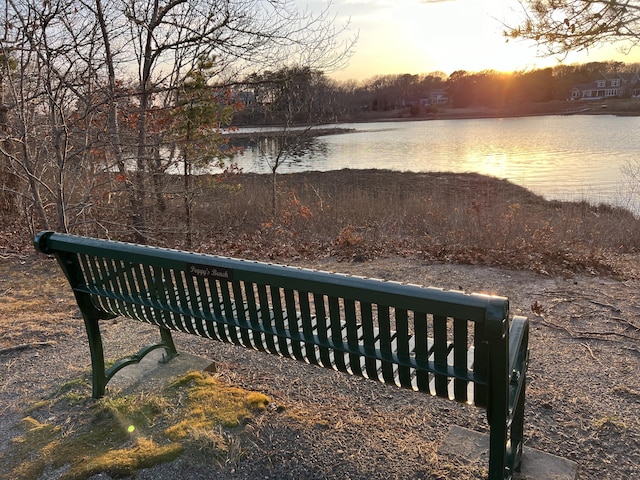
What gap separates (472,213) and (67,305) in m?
8.47

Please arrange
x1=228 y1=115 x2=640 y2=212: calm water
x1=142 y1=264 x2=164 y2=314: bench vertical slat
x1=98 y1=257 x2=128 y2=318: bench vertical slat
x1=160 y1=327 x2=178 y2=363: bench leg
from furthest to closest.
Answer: x1=228 y1=115 x2=640 y2=212: calm water
x1=160 y1=327 x2=178 y2=363: bench leg
x1=98 y1=257 x2=128 y2=318: bench vertical slat
x1=142 y1=264 x2=164 y2=314: bench vertical slat

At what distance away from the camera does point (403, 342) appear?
1787 mm

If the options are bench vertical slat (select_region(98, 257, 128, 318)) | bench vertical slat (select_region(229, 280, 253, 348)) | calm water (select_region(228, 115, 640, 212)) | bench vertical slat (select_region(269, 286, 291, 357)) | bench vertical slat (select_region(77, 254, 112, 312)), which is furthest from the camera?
calm water (select_region(228, 115, 640, 212))

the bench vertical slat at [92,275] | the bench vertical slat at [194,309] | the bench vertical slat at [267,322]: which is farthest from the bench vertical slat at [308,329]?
the bench vertical slat at [92,275]

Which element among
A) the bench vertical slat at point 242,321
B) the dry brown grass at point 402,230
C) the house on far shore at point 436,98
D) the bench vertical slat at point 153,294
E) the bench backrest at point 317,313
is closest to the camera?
the bench backrest at point 317,313

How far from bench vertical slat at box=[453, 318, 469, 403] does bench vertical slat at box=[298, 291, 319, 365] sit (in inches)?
22.8

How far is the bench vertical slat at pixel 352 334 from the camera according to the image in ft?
5.88

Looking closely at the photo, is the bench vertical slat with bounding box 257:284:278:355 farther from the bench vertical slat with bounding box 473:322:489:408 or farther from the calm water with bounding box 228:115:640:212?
the calm water with bounding box 228:115:640:212

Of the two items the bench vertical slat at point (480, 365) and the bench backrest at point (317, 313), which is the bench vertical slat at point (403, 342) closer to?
the bench backrest at point (317, 313)

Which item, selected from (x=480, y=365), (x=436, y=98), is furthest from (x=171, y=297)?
(x=436, y=98)

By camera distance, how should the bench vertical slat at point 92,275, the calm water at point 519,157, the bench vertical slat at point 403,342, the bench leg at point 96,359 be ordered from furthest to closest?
the calm water at point 519,157 → the bench leg at point 96,359 → the bench vertical slat at point 92,275 → the bench vertical slat at point 403,342

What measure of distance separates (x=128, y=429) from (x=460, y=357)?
1868 mm

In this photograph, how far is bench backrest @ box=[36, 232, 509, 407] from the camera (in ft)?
5.09

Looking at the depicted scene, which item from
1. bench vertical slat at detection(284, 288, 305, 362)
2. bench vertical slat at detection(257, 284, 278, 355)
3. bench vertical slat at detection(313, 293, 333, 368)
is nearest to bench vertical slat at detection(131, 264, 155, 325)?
bench vertical slat at detection(257, 284, 278, 355)
